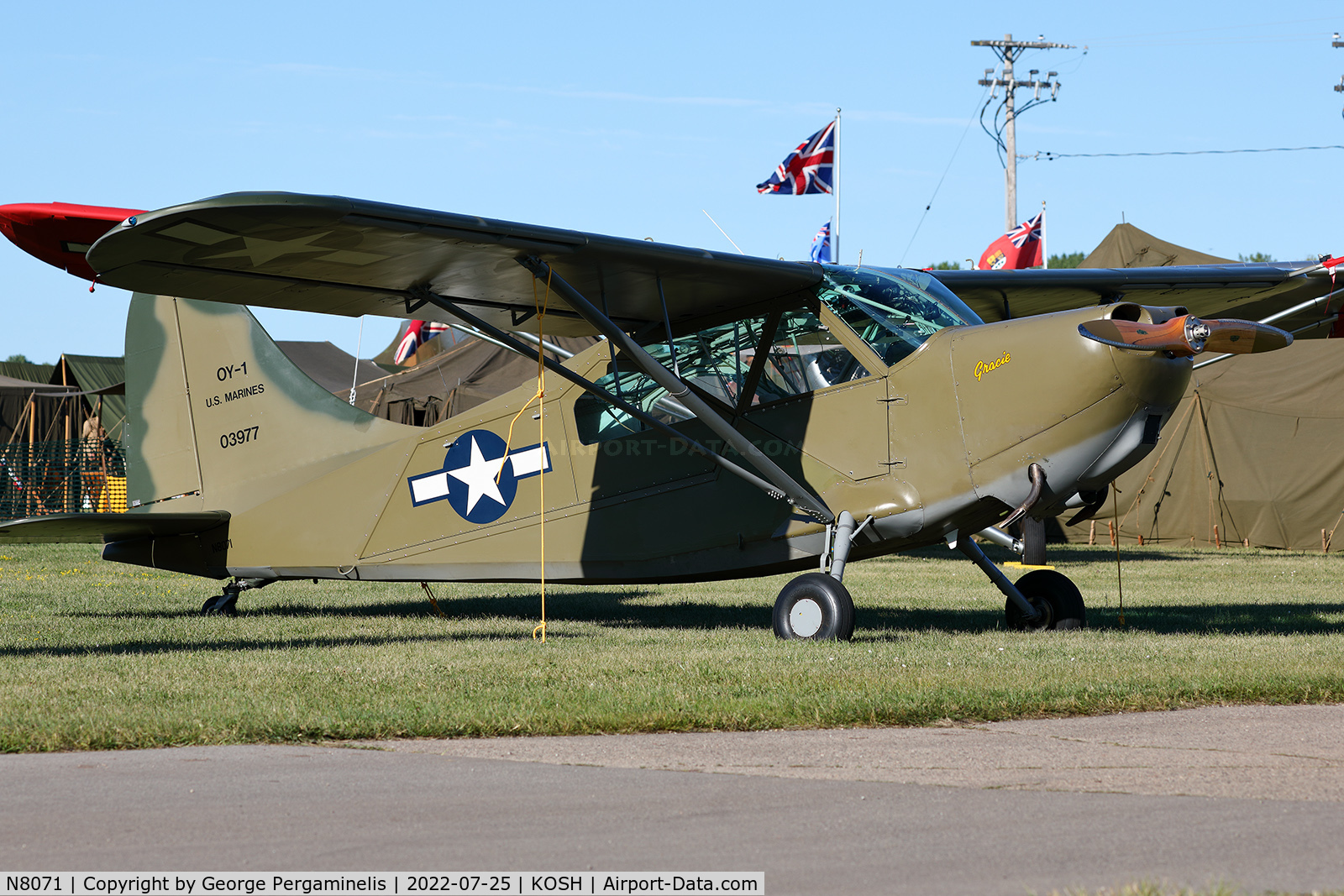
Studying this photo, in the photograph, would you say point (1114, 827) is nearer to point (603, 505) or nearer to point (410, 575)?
point (603, 505)

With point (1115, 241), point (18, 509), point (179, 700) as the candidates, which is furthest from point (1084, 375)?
point (18, 509)

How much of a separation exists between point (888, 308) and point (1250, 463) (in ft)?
61.1

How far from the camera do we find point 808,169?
24656 mm

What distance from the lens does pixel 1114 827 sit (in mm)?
3711

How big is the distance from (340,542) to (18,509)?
71.1ft

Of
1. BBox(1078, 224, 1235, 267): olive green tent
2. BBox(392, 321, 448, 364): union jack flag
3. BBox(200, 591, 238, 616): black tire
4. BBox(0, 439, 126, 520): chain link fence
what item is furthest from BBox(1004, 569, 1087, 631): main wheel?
BBox(392, 321, 448, 364): union jack flag

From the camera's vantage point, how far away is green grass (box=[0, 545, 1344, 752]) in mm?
A: 5527

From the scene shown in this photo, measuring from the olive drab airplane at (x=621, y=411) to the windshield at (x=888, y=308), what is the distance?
20 mm

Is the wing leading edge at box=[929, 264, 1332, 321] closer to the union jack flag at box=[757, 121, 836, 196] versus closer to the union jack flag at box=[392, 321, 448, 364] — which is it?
the union jack flag at box=[757, 121, 836, 196]

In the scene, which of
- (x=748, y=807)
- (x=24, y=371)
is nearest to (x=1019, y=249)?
(x=748, y=807)

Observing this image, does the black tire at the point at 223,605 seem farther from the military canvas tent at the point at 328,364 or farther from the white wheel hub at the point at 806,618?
the military canvas tent at the point at 328,364

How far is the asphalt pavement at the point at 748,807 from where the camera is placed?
334 centimetres

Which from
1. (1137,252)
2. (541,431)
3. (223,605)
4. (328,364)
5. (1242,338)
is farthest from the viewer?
(328,364)

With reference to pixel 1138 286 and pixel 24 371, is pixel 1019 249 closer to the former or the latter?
pixel 1138 286
